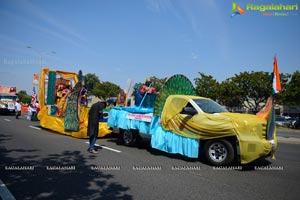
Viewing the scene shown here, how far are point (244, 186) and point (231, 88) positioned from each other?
3258 cm

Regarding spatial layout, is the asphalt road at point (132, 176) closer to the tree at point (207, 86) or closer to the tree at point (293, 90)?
the tree at point (293, 90)

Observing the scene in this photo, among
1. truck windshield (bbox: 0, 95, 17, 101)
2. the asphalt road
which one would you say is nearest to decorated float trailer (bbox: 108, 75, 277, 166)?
the asphalt road

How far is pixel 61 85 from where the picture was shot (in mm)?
14336

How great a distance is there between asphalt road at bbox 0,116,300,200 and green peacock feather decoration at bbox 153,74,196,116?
157cm

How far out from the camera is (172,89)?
328 inches

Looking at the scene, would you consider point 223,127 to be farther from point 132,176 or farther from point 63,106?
point 63,106

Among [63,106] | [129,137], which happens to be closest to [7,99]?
[63,106]

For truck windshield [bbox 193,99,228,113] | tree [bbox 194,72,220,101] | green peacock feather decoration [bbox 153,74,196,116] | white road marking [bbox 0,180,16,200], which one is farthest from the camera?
tree [bbox 194,72,220,101]

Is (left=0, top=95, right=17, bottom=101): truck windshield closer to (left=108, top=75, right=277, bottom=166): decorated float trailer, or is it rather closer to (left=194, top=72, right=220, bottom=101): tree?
(left=108, top=75, right=277, bottom=166): decorated float trailer

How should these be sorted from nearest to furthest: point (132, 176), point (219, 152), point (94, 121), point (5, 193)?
1. point (5, 193)
2. point (132, 176)
3. point (219, 152)
4. point (94, 121)

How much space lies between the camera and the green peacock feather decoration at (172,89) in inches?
308

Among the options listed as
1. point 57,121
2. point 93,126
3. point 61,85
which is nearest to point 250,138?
point 93,126

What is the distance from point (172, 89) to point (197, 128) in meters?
2.04

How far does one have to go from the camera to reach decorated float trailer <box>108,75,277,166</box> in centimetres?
604
